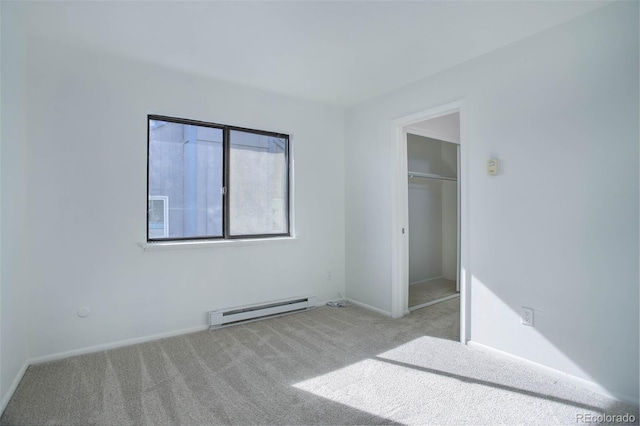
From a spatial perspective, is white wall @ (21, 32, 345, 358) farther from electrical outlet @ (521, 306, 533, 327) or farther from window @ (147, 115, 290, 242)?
electrical outlet @ (521, 306, 533, 327)

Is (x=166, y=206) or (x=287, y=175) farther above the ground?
(x=287, y=175)

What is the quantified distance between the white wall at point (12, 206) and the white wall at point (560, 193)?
3.25m

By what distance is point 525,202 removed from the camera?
8.13 feet

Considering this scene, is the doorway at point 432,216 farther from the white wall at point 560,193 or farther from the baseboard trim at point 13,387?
the baseboard trim at point 13,387

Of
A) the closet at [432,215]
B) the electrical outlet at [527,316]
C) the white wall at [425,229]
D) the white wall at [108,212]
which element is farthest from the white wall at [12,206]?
the white wall at [425,229]

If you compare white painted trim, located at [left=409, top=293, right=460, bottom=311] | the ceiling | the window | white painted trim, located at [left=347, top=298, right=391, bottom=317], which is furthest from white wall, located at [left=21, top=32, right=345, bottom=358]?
white painted trim, located at [left=409, top=293, right=460, bottom=311]

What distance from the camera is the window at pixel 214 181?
3084mm

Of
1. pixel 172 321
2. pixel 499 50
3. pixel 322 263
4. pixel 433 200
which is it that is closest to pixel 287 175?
pixel 322 263

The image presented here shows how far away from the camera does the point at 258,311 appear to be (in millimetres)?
3438

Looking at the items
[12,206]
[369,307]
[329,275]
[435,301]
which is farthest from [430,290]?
[12,206]

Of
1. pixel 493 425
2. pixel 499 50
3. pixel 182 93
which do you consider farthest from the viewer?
pixel 182 93

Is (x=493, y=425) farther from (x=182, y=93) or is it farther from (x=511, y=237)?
(x=182, y=93)

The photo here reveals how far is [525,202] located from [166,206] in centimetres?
308

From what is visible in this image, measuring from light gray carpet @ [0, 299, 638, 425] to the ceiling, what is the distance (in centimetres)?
248
